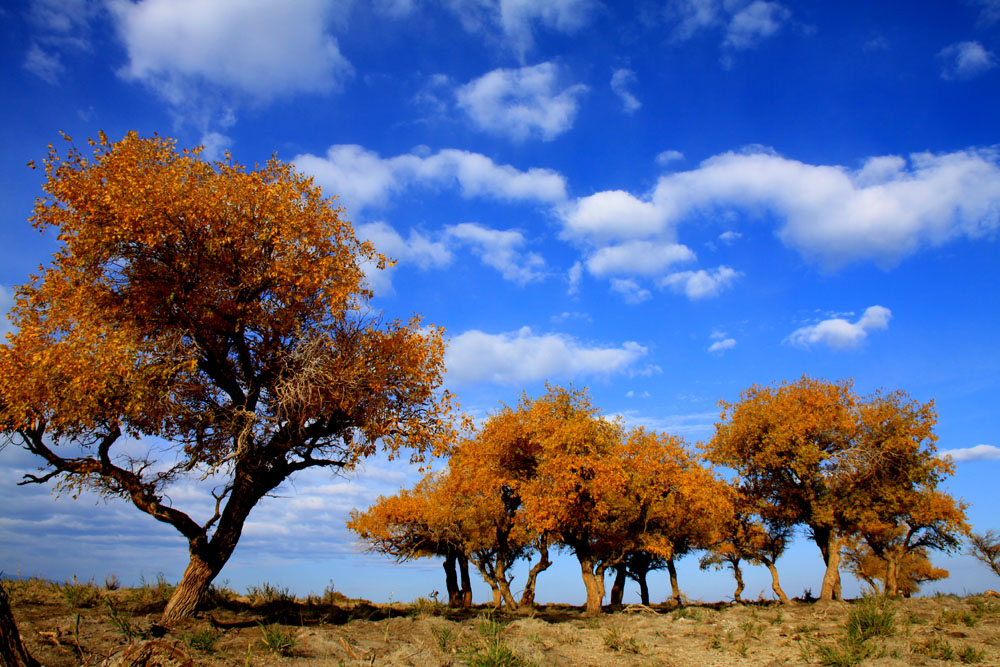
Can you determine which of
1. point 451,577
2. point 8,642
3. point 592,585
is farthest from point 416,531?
point 8,642

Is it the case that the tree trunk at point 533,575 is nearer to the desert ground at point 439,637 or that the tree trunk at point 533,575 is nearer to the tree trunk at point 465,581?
the tree trunk at point 465,581

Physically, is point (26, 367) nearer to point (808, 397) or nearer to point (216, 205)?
point (216, 205)

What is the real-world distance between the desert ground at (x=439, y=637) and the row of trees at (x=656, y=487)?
10.5 metres

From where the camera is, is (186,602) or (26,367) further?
(186,602)

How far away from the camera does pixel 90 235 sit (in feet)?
48.2

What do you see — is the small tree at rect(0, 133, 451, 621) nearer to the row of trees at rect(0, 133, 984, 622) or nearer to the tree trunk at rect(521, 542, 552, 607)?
the row of trees at rect(0, 133, 984, 622)

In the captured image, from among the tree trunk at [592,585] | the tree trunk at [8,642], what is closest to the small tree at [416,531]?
the tree trunk at [592,585]

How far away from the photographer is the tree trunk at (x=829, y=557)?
34.2 metres

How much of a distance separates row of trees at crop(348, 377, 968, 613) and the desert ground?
34.6 ft

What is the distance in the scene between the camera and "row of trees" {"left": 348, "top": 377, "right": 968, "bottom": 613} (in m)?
29.4

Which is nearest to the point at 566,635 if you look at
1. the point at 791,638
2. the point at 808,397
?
the point at 791,638

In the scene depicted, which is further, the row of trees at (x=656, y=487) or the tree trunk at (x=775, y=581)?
the tree trunk at (x=775, y=581)

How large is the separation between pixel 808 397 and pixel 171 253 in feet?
117

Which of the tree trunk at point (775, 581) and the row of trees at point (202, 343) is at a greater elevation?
the row of trees at point (202, 343)
